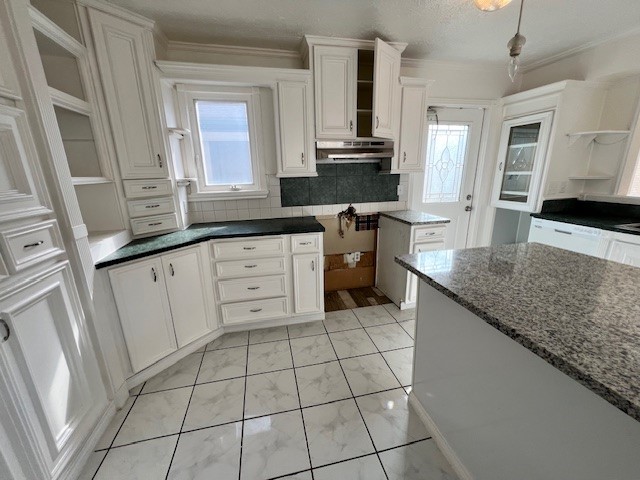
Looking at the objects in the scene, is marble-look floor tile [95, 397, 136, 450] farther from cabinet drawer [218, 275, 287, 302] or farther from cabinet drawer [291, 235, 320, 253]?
cabinet drawer [291, 235, 320, 253]

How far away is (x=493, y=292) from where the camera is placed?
0.98 m

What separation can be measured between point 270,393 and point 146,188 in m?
1.73

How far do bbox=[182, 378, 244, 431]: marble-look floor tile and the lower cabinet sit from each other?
0.42 meters

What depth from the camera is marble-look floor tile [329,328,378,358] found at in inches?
80.6

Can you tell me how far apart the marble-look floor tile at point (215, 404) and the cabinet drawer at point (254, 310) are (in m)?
0.57

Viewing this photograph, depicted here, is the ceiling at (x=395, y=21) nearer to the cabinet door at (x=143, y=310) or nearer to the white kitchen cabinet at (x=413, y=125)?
the white kitchen cabinet at (x=413, y=125)

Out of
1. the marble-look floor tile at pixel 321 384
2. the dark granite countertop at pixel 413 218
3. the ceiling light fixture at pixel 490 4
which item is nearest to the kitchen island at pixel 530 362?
the marble-look floor tile at pixel 321 384

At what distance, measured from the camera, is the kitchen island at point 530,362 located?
0.64m

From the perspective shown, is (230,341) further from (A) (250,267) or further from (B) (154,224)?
(B) (154,224)

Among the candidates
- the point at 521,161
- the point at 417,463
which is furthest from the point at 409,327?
the point at 521,161

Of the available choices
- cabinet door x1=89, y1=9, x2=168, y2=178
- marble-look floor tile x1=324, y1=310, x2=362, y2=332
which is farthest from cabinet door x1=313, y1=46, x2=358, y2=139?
marble-look floor tile x1=324, y1=310, x2=362, y2=332

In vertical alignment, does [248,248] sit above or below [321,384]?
above

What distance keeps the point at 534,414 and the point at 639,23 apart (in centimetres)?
312

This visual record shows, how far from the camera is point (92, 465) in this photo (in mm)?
1283
